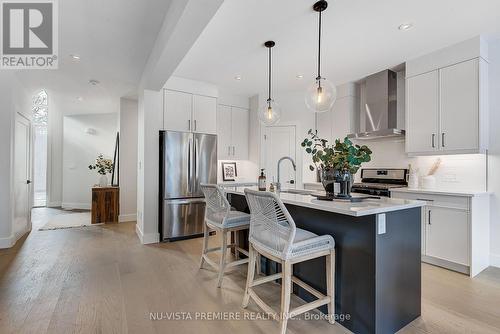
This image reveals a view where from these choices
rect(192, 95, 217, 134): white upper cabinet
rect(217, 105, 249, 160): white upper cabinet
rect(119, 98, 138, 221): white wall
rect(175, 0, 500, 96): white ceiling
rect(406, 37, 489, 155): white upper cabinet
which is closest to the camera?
rect(175, 0, 500, 96): white ceiling

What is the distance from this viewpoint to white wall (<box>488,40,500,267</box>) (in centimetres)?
304

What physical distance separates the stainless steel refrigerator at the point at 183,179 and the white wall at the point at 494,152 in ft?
12.6

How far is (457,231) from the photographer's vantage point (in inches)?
112

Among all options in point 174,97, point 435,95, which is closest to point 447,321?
point 435,95

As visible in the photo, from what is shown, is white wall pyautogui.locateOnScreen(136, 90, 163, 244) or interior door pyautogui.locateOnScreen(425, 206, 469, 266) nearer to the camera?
interior door pyautogui.locateOnScreen(425, 206, 469, 266)

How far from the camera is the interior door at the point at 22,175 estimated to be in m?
3.97

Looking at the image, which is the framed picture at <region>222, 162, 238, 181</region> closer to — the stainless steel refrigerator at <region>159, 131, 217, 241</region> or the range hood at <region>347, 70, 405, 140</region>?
the stainless steel refrigerator at <region>159, 131, 217, 241</region>

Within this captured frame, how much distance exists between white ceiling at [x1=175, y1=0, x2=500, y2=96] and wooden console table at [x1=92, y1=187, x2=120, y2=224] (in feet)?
9.90

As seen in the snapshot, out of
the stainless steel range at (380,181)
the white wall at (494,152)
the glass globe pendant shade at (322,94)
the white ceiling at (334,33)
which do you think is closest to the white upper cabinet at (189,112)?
the white ceiling at (334,33)

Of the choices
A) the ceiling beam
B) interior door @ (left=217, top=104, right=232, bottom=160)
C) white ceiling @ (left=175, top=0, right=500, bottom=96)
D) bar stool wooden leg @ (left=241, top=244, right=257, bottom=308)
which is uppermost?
white ceiling @ (left=175, top=0, right=500, bottom=96)

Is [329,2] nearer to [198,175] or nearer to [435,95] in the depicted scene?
[435,95]

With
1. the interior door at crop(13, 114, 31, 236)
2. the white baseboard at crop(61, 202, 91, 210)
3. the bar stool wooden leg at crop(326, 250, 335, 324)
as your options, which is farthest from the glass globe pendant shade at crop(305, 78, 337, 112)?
the white baseboard at crop(61, 202, 91, 210)

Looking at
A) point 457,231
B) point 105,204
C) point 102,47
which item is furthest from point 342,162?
point 105,204

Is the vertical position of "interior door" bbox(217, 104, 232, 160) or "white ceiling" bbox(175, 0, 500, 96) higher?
"white ceiling" bbox(175, 0, 500, 96)
